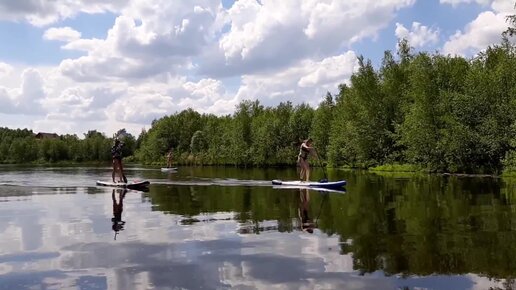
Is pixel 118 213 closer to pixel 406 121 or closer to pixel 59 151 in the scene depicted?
pixel 406 121

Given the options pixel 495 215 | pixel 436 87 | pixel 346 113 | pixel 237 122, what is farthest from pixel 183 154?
pixel 495 215

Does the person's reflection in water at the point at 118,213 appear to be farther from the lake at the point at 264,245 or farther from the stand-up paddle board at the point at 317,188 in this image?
the stand-up paddle board at the point at 317,188

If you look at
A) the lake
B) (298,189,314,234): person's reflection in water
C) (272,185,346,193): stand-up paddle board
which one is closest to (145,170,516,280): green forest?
the lake

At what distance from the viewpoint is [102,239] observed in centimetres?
1472

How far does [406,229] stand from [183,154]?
11906 cm

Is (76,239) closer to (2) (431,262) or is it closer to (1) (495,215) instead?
(2) (431,262)

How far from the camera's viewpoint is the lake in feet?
32.8

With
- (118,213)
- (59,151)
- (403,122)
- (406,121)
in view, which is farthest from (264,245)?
(59,151)

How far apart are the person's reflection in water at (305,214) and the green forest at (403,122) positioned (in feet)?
63.7

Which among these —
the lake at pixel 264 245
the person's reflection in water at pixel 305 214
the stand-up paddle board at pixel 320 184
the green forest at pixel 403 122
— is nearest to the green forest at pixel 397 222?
the lake at pixel 264 245

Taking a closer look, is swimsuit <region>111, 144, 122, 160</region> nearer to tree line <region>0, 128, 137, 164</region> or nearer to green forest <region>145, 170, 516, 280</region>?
green forest <region>145, 170, 516, 280</region>

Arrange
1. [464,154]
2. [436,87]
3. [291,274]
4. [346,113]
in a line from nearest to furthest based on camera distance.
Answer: [291,274]
[464,154]
[436,87]
[346,113]

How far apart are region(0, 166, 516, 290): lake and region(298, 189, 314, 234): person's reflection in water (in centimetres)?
6

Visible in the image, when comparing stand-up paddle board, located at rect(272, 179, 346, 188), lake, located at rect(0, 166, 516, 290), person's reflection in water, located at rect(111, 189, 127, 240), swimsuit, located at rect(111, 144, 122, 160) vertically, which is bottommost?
lake, located at rect(0, 166, 516, 290)
